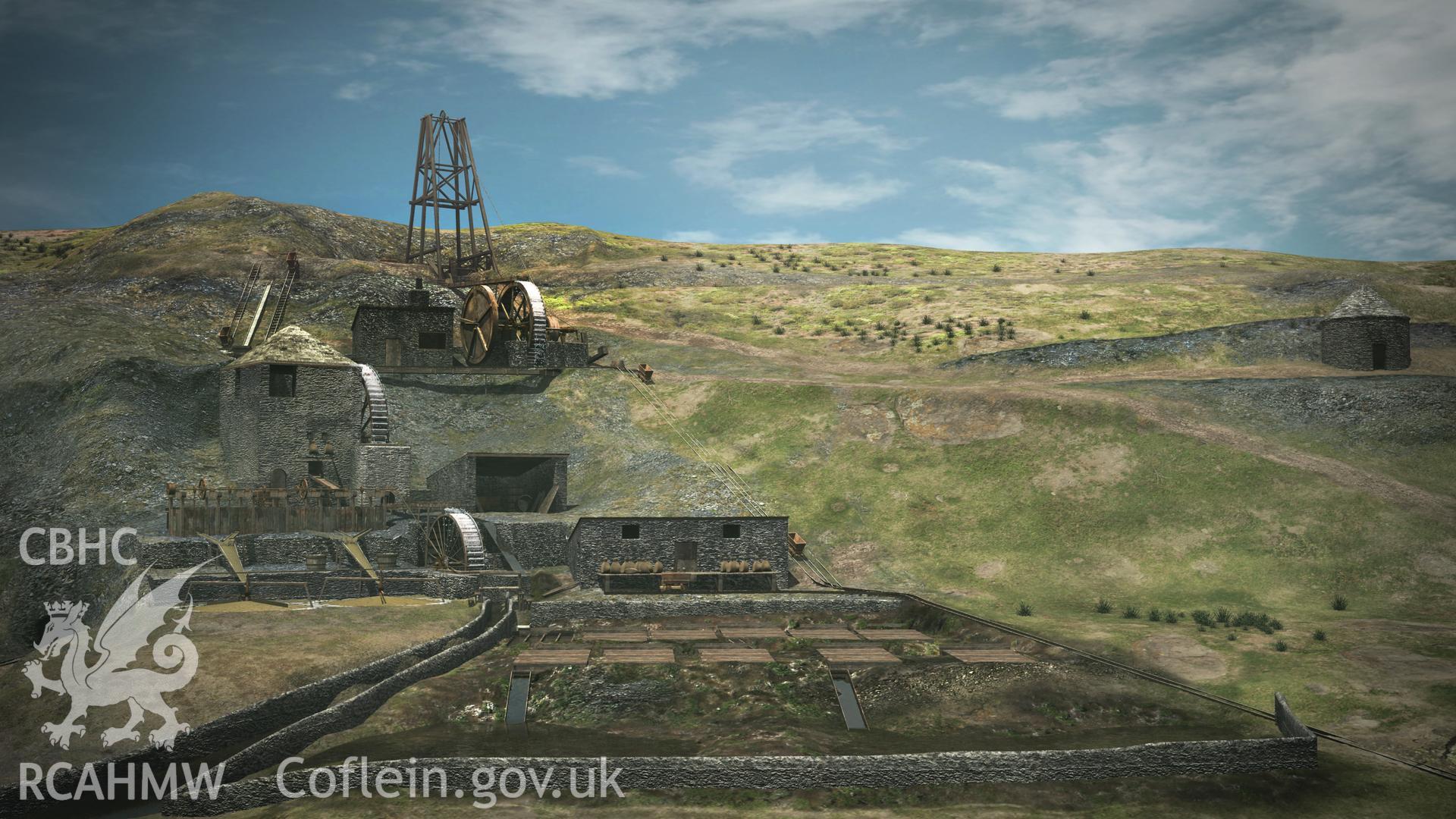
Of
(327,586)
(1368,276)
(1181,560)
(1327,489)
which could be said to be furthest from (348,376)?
(1368,276)

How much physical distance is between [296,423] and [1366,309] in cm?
5569

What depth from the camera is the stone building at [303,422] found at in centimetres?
4759

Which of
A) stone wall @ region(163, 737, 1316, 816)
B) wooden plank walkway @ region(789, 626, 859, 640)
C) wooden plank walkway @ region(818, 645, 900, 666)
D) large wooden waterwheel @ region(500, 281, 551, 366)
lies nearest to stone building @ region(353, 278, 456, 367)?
large wooden waterwheel @ region(500, 281, 551, 366)

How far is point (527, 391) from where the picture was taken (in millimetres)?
63750

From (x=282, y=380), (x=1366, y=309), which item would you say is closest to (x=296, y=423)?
(x=282, y=380)

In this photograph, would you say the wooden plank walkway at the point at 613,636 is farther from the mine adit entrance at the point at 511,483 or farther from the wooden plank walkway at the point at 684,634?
the mine adit entrance at the point at 511,483

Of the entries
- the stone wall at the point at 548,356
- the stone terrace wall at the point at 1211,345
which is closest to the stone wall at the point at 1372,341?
the stone terrace wall at the point at 1211,345

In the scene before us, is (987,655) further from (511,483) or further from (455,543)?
(511,483)

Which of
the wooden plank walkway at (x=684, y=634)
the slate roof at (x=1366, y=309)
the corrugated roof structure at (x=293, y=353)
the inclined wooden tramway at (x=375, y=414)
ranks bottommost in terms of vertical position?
the wooden plank walkway at (x=684, y=634)

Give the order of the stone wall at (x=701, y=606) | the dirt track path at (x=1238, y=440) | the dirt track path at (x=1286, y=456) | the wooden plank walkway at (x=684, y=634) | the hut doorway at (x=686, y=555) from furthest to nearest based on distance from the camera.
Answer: the dirt track path at (x=1238, y=440) → the dirt track path at (x=1286, y=456) → the hut doorway at (x=686, y=555) → the stone wall at (x=701, y=606) → the wooden plank walkway at (x=684, y=634)

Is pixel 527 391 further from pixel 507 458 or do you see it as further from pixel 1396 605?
pixel 1396 605

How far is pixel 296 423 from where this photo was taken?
4844cm

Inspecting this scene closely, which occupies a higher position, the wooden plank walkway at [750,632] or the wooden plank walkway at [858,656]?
the wooden plank walkway at [750,632]

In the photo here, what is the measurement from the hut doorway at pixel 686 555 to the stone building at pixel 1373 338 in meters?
39.2
